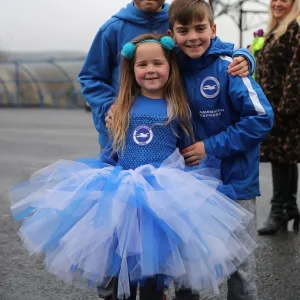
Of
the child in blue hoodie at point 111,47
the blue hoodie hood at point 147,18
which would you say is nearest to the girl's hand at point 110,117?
the child in blue hoodie at point 111,47

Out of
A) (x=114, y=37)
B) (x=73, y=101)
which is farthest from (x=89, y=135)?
(x=73, y=101)

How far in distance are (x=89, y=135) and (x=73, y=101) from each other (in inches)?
626

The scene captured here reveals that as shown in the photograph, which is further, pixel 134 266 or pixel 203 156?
pixel 203 156

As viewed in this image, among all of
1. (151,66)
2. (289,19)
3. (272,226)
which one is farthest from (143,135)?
(272,226)

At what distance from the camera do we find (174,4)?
286 centimetres

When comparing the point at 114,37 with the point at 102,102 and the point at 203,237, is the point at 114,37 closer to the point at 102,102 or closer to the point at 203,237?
the point at 102,102

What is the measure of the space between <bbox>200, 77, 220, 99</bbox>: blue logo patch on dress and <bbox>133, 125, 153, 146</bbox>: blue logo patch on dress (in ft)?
1.01

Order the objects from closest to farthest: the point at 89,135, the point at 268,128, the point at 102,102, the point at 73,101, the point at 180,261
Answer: the point at 180,261 < the point at 268,128 < the point at 102,102 < the point at 89,135 < the point at 73,101

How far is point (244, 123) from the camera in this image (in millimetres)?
2723

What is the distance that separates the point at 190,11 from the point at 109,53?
0.66 meters

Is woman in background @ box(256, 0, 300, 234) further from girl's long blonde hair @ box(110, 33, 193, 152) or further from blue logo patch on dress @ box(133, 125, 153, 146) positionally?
blue logo patch on dress @ box(133, 125, 153, 146)

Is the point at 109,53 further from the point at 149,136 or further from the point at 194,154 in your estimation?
the point at 194,154

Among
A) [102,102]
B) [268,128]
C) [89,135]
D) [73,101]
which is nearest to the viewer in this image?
[268,128]

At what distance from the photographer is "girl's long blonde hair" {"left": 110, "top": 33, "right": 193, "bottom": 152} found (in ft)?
9.20
